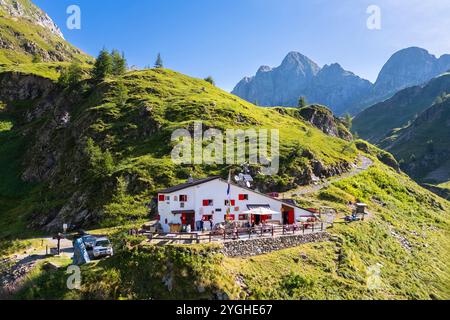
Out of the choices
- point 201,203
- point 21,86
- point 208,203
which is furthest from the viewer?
point 21,86

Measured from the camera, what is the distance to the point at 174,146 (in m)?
88.4

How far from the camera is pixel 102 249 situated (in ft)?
126

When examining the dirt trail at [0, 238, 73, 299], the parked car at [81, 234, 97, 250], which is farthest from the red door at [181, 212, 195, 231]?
the dirt trail at [0, 238, 73, 299]

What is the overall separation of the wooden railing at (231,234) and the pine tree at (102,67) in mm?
112047

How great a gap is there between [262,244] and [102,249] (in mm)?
17234

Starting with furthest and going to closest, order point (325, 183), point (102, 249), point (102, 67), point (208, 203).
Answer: point (102, 67) < point (325, 183) < point (208, 203) < point (102, 249)

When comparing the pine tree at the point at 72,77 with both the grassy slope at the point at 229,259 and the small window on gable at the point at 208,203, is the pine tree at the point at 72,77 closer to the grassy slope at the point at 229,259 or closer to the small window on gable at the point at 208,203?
the grassy slope at the point at 229,259

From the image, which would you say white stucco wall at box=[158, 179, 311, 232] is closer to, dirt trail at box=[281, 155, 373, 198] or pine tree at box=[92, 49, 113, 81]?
dirt trail at box=[281, 155, 373, 198]

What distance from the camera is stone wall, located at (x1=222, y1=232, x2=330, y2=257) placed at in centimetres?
3631

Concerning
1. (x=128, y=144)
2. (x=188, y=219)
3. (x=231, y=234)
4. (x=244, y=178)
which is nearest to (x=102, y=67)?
(x=128, y=144)

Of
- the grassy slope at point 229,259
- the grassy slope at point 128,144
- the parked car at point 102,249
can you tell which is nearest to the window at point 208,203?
the grassy slope at point 229,259

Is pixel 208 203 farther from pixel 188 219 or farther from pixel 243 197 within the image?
pixel 243 197
